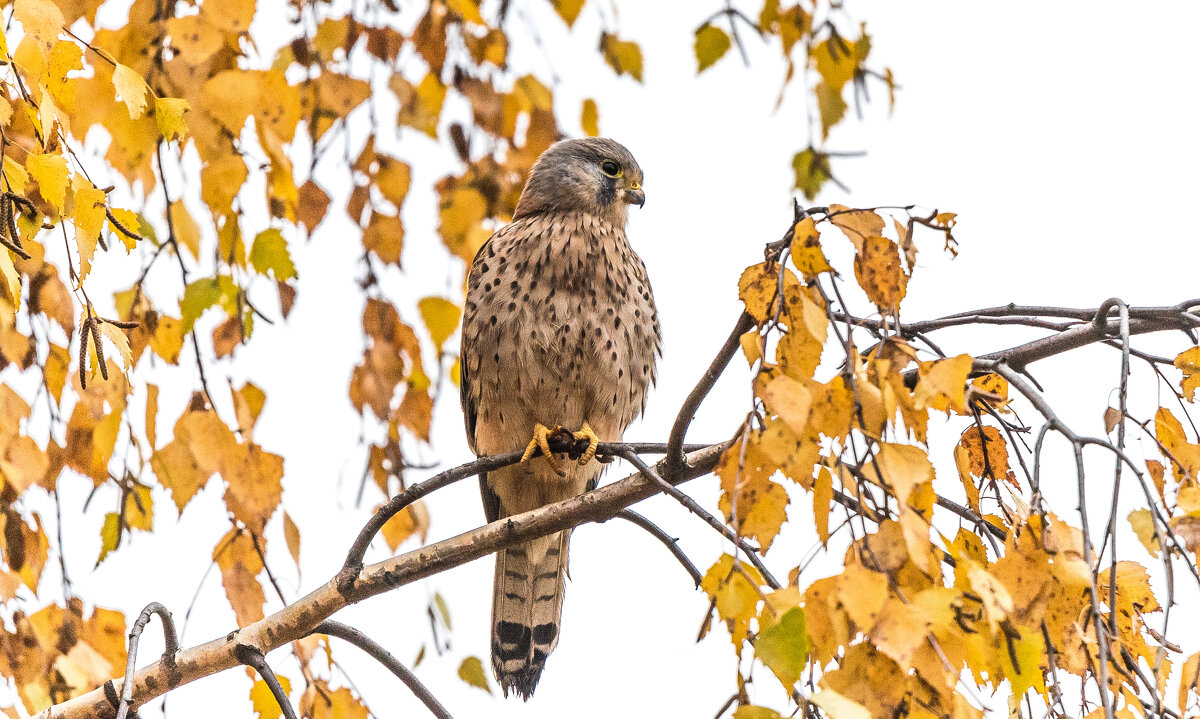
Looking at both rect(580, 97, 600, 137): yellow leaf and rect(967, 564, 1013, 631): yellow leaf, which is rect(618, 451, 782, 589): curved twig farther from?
rect(580, 97, 600, 137): yellow leaf

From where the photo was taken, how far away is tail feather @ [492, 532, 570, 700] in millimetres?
3201

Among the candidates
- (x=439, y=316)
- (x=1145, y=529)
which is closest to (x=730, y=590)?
(x=1145, y=529)

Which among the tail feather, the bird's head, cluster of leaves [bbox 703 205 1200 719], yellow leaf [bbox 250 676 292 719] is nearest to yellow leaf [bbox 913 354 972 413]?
cluster of leaves [bbox 703 205 1200 719]

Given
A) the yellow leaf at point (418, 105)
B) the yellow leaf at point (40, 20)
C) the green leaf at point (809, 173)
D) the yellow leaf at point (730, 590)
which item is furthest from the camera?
the green leaf at point (809, 173)

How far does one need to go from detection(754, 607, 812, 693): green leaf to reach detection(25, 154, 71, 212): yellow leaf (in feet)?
3.41

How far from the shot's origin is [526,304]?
3182mm

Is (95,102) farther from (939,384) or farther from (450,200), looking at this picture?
(939,384)

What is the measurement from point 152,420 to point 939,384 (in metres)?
1.61

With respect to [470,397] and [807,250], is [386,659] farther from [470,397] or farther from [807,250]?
[470,397]

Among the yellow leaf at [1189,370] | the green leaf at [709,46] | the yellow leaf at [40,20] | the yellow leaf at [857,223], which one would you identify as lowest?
the yellow leaf at [1189,370]

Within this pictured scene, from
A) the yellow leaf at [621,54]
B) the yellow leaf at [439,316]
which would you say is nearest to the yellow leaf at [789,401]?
the yellow leaf at [439,316]

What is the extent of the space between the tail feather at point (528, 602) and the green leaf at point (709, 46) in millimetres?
1371

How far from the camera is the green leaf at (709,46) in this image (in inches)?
121

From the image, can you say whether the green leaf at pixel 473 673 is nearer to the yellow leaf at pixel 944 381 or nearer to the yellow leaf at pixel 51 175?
the yellow leaf at pixel 51 175
